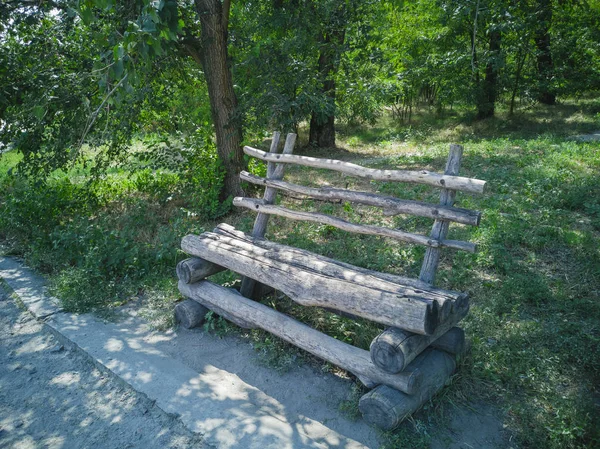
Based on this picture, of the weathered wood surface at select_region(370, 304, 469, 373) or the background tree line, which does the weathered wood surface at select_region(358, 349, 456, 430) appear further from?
the background tree line

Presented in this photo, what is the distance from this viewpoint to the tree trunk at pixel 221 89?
724 centimetres

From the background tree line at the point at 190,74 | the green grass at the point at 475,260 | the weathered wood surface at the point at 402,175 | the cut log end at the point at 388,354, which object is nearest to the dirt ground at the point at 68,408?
the green grass at the point at 475,260

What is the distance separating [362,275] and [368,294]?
341 millimetres

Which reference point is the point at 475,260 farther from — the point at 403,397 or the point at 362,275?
the point at 403,397

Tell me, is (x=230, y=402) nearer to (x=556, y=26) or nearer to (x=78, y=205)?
(x=78, y=205)

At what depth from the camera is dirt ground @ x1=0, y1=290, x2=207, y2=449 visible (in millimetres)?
3230

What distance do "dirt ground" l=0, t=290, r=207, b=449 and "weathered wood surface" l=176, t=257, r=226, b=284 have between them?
116cm

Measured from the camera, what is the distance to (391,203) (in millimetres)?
4117

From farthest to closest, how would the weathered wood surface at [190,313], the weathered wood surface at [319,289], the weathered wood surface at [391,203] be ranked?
the weathered wood surface at [190,313] → the weathered wood surface at [391,203] → the weathered wood surface at [319,289]

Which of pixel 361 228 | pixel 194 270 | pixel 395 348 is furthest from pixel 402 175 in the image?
pixel 194 270

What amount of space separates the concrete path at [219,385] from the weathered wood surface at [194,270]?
0.53 meters

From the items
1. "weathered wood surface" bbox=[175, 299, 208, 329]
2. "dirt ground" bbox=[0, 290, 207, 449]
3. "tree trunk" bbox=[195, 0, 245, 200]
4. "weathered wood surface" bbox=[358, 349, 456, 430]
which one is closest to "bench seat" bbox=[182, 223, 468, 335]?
"weathered wood surface" bbox=[358, 349, 456, 430]

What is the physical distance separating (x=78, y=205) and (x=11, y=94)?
1.91 metres

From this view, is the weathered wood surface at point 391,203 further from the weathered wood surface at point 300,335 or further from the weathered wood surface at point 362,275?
the weathered wood surface at point 300,335
